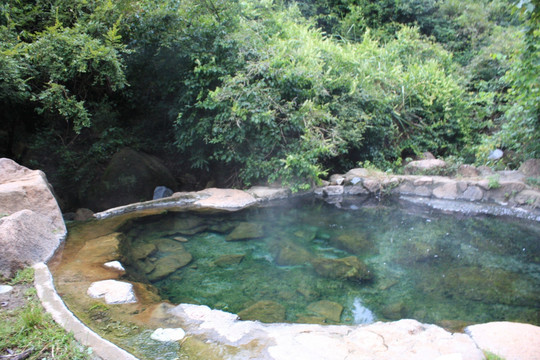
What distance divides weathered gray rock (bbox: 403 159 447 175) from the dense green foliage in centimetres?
46

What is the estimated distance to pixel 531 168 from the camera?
693 centimetres

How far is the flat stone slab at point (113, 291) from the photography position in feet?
9.74

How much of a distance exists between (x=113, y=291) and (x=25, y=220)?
52.6 inches

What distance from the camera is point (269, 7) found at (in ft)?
30.3

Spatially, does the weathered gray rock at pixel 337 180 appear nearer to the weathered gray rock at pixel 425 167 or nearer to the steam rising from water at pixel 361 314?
the weathered gray rock at pixel 425 167

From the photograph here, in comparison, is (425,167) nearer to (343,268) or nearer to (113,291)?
(343,268)

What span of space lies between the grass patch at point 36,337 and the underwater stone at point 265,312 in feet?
4.81

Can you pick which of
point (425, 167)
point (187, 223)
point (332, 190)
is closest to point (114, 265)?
point (187, 223)

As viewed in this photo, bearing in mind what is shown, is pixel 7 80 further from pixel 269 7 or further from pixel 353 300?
pixel 269 7

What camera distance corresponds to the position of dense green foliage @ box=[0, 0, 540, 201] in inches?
224

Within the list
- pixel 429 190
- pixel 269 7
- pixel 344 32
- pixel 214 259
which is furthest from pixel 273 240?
pixel 344 32

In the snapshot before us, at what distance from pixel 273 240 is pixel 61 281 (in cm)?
278

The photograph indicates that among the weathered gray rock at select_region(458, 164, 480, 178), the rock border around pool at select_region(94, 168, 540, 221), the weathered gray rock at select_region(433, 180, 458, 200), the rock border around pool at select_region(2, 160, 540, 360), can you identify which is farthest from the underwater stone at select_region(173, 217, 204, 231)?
the weathered gray rock at select_region(458, 164, 480, 178)

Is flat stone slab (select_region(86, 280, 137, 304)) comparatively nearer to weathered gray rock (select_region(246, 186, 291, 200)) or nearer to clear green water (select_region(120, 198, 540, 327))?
clear green water (select_region(120, 198, 540, 327))
